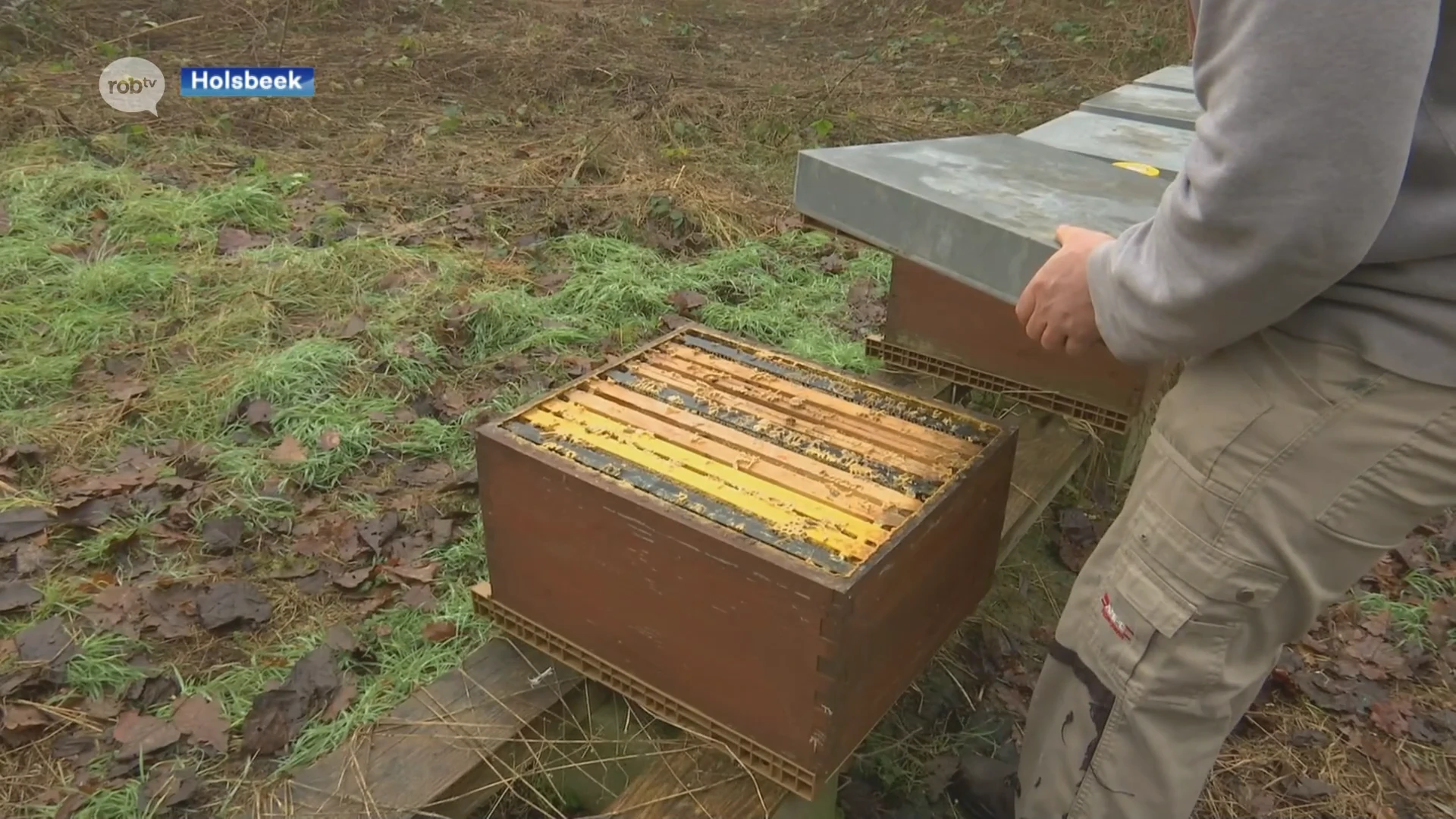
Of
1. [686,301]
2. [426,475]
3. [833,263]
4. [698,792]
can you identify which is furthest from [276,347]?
[698,792]

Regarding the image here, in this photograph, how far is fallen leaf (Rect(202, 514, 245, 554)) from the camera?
296 centimetres

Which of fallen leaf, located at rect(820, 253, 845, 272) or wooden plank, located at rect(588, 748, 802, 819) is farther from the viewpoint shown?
fallen leaf, located at rect(820, 253, 845, 272)

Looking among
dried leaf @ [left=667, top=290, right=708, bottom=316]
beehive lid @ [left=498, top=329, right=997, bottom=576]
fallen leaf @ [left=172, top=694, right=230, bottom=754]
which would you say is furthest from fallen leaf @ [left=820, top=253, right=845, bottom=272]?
fallen leaf @ [left=172, top=694, right=230, bottom=754]

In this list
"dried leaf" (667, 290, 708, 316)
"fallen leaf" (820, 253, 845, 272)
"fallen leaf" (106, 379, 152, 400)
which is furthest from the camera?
"fallen leaf" (820, 253, 845, 272)

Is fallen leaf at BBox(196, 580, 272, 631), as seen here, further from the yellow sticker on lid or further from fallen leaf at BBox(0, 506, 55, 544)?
the yellow sticker on lid

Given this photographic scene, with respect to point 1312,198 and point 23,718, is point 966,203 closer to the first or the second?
point 1312,198

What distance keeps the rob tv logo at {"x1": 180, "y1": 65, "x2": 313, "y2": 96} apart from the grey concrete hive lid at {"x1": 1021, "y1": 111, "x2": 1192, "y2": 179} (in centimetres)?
608

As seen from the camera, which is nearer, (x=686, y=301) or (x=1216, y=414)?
(x=1216, y=414)

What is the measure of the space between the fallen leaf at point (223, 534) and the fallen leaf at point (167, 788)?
34.2 inches

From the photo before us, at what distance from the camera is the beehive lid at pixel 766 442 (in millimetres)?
1849

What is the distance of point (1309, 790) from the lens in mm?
2631

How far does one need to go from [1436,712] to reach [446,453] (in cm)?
320

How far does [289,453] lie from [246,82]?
5.19 meters

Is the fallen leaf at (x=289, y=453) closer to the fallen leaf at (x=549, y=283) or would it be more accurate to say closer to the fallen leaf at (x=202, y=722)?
the fallen leaf at (x=202, y=722)
